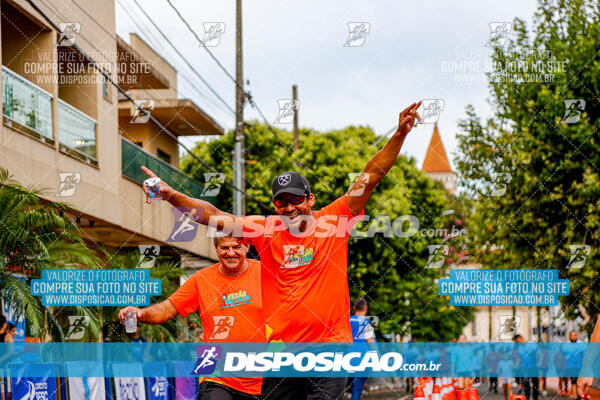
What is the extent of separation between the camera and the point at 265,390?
5082 mm

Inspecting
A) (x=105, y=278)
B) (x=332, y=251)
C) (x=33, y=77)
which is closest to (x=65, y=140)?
(x=33, y=77)

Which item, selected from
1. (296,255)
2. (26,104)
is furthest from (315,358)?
(26,104)

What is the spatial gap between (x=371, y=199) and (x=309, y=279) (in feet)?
70.1

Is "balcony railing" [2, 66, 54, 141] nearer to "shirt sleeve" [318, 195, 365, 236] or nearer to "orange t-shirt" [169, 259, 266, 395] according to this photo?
"orange t-shirt" [169, 259, 266, 395]

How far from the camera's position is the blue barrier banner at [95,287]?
10734 millimetres

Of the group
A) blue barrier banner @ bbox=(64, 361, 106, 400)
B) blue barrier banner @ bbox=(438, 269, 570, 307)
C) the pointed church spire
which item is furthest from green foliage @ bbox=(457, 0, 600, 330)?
→ the pointed church spire

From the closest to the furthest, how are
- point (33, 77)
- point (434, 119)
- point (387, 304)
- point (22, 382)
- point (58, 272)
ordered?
point (22, 382)
point (58, 272)
point (434, 119)
point (33, 77)
point (387, 304)

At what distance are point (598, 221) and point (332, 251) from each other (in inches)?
474

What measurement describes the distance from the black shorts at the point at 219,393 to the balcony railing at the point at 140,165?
1179 cm

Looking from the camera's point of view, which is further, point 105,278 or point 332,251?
point 105,278

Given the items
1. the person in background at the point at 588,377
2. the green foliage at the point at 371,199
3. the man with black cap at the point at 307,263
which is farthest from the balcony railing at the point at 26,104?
the person in background at the point at 588,377

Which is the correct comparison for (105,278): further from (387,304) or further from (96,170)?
(387,304)

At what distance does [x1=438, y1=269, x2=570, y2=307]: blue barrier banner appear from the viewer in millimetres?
14000

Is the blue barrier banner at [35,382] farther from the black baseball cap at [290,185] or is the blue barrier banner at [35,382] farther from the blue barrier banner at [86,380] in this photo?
the black baseball cap at [290,185]
